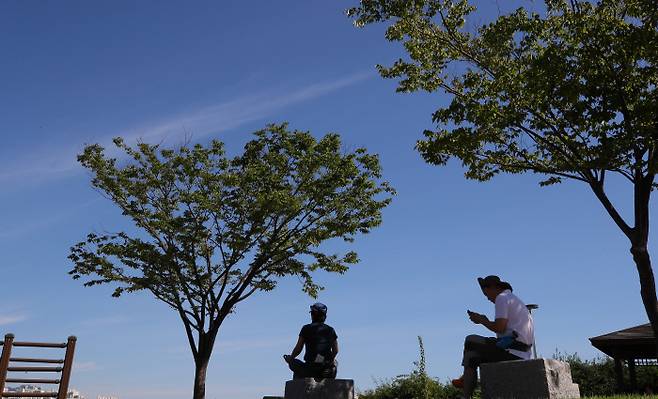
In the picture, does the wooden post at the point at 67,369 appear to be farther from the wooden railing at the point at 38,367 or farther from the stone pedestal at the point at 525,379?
the stone pedestal at the point at 525,379

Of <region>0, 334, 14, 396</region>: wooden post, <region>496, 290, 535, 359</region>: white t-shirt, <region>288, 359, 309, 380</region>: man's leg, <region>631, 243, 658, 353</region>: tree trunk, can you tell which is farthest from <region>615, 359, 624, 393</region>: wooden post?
<region>0, 334, 14, 396</region>: wooden post

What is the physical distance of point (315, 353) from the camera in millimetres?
8508

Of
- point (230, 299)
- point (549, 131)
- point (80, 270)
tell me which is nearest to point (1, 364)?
point (80, 270)

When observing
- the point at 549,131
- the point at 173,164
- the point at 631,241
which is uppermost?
the point at 173,164

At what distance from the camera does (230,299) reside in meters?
21.9

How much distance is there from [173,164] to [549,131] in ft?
47.1

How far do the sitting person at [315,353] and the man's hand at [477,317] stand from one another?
9.24 ft

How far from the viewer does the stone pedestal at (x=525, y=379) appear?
6.44m

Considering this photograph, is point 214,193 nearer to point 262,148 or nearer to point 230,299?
point 262,148

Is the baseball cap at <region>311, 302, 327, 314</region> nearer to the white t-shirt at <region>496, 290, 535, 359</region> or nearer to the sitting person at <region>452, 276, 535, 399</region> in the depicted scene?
the sitting person at <region>452, 276, 535, 399</region>

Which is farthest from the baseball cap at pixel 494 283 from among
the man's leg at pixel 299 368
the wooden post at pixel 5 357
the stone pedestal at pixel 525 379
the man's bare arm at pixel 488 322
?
the wooden post at pixel 5 357

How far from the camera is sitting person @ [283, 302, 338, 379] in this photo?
8.50 meters

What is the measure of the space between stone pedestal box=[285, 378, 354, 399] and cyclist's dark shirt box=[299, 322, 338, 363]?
339 millimetres

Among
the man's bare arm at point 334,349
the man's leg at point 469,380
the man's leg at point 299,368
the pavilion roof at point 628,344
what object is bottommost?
the man's leg at point 469,380
